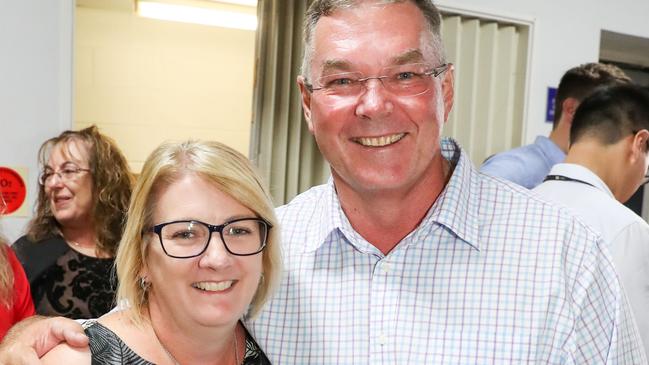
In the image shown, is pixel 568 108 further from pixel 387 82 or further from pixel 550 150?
pixel 387 82

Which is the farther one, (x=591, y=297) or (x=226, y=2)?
(x=226, y=2)

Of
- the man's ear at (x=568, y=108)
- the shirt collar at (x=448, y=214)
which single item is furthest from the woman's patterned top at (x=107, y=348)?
the man's ear at (x=568, y=108)

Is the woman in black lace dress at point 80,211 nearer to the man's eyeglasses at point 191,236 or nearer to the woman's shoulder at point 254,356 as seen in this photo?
the woman's shoulder at point 254,356

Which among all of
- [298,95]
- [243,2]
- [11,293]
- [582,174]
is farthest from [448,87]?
[243,2]

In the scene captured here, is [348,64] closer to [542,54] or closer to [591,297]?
[591,297]

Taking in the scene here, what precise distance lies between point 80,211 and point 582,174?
1.89m

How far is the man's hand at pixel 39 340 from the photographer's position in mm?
1003

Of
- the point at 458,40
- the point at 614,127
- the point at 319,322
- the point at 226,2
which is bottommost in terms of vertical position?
the point at 319,322

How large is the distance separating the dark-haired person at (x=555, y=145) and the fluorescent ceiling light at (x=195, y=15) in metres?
2.08

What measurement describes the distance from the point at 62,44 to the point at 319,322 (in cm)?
190

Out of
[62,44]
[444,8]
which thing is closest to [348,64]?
[62,44]

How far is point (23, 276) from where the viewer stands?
180cm

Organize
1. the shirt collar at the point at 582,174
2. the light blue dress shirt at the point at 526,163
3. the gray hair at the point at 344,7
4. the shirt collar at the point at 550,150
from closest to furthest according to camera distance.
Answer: the gray hair at the point at 344,7, the shirt collar at the point at 582,174, the light blue dress shirt at the point at 526,163, the shirt collar at the point at 550,150

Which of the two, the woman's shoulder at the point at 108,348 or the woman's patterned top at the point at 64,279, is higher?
the woman's shoulder at the point at 108,348
